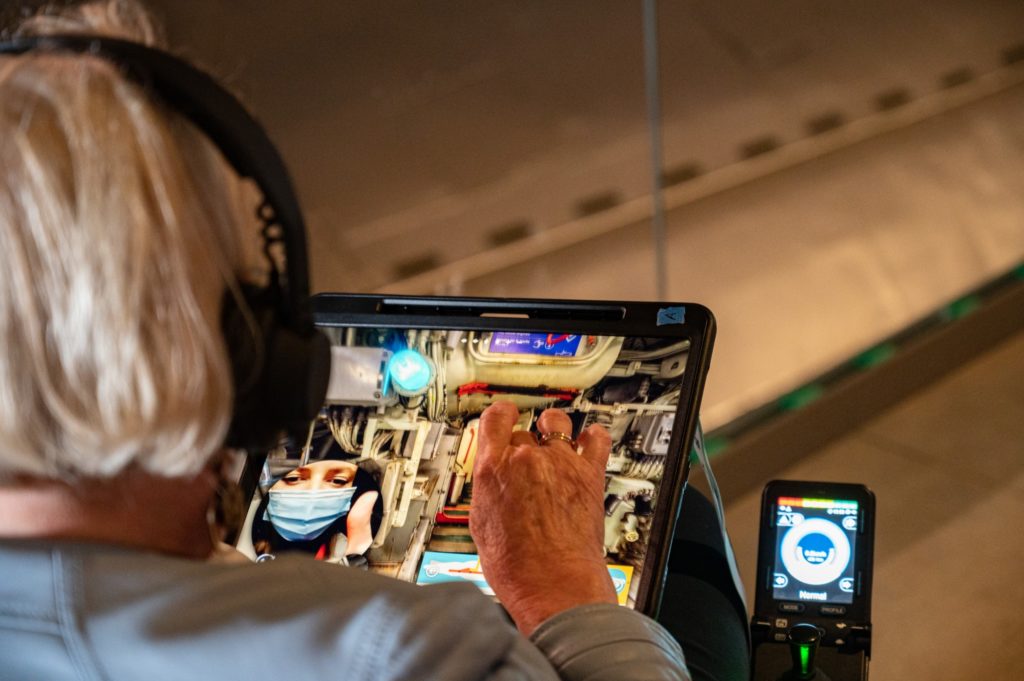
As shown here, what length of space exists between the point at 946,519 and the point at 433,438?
50.4 inches

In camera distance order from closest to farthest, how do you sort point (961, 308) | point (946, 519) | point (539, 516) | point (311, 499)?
point (539, 516)
point (311, 499)
point (946, 519)
point (961, 308)

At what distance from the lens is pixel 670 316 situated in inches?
34.5

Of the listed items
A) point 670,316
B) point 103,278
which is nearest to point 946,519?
point 670,316

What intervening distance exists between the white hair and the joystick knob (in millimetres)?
509

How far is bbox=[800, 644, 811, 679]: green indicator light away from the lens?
0.85 m

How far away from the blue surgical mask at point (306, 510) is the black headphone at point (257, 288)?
271 mm

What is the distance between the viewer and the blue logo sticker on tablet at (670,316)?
2.86 ft

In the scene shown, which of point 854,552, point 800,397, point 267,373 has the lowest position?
point 800,397

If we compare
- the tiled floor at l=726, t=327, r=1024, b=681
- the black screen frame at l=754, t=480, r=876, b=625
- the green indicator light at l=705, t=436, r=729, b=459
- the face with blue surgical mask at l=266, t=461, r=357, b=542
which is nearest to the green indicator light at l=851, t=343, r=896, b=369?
the tiled floor at l=726, t=327, r=1024, b=681

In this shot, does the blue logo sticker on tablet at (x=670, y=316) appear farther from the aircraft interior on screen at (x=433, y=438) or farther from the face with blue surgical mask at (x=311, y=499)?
the face with blue surgical mask at (x=311, y=499)

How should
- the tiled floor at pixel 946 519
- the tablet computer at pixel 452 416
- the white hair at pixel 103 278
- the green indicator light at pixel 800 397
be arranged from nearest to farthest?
the white hair at pixel 103 278
the tablet computer at pixel 452 416
the tiled floor at pixel 946 519
the green indicator light at pixel 800 397

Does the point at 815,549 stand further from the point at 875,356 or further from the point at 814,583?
the point at 875,356

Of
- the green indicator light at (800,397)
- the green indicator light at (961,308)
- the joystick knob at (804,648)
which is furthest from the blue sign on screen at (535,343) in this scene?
the green indicator light at (961,308)

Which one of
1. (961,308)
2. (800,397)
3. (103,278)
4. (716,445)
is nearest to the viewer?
(103,278)
